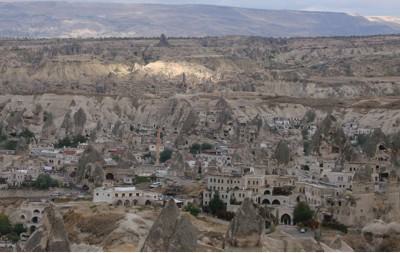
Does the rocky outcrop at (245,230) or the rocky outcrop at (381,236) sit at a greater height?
the rocky outcrop at (245,230)

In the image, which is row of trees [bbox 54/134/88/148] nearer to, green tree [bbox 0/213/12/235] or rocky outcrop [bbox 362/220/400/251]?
green tree [bbox 0/213/12/235]

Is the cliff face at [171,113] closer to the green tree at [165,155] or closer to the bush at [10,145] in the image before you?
the bush at [10,145]

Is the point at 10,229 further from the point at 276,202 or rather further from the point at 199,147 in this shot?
the point at 199,147

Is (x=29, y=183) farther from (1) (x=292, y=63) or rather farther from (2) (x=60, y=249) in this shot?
(1) (x=292, y=63)

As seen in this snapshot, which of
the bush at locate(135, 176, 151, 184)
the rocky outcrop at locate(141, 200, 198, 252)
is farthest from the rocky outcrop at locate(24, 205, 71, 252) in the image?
the bush at locate(135, 176, 151, 184)

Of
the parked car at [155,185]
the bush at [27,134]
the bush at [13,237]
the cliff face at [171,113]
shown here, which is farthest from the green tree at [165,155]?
the bush at [13,237]

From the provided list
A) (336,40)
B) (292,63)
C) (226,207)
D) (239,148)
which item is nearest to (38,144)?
(239,148)

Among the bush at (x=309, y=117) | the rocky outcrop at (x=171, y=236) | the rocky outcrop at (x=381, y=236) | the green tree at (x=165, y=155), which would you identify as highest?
the rocky outcrop at (x=171, y=236)
